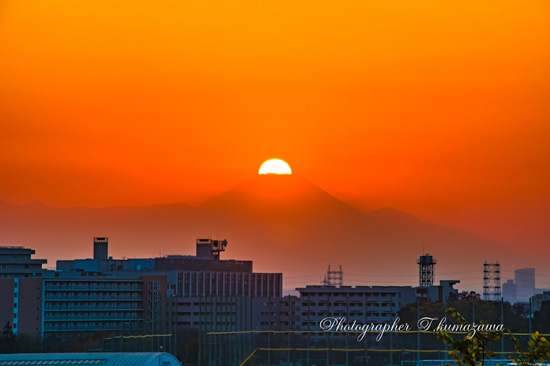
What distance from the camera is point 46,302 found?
117 meters

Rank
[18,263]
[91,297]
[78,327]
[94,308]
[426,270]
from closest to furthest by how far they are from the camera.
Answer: [78,327] → [94,308] → [91,297] → [18,263] → [426,270]

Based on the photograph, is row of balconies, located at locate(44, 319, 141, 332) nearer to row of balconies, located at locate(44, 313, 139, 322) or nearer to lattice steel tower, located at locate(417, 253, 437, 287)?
row of balconies, located at locate(44, 313, 139, 322)

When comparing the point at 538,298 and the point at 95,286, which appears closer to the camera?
the point at 95,286

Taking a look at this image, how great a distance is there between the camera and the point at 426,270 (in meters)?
168

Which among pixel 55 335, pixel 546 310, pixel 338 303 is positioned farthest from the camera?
pixel 338 303

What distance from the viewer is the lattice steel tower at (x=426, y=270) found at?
166788 millimetres

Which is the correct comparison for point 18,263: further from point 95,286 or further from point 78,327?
point 78,327

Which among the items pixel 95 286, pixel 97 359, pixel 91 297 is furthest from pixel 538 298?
pixel 97 359

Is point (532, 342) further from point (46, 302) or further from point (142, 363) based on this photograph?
point (46, 302)

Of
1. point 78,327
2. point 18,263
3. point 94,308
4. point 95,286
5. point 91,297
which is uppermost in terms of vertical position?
point 18,263

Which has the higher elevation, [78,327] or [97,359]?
[78,327]

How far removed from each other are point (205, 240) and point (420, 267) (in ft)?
118

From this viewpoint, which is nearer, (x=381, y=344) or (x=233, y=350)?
(x=233, y=350)

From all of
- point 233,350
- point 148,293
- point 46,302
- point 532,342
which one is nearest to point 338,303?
point 148,293
